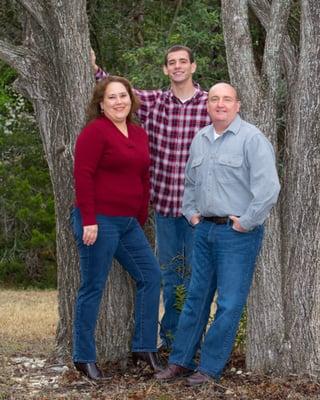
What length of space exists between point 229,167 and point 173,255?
1.14 meters

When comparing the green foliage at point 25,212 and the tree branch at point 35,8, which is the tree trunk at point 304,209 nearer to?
the tree branch at point 35,8

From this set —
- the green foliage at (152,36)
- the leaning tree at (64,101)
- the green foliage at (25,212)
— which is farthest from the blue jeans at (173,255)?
the green foliage at (25,212)

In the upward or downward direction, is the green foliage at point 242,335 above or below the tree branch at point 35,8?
below

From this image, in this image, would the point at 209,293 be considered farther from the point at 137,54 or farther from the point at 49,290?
the point at 49,290

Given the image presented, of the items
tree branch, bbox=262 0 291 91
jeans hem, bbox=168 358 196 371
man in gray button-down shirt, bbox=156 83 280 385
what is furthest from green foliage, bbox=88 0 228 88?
jeans hem, bbox=168 358 196 371

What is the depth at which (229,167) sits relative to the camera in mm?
5820

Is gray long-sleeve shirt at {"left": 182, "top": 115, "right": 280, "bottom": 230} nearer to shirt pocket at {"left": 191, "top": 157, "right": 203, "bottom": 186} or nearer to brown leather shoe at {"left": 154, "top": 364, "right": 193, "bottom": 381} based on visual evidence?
shirt pocket at {"left": 191, "top": 157, "right": 203, "bottom": 186}

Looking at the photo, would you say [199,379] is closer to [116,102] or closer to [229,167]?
[229,167]

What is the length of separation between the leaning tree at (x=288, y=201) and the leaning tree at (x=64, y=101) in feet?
3.29

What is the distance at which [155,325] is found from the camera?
21.1 feet

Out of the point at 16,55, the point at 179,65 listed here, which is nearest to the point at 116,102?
the point at 179,65

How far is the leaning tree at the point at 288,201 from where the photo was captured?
244 inches

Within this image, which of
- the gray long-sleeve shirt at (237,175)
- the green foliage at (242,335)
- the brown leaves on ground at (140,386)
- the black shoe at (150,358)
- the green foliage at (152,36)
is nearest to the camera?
the gray long-sleeve shirt at (237,175)

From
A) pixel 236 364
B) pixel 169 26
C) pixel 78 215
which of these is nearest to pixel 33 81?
pixel 78 215
